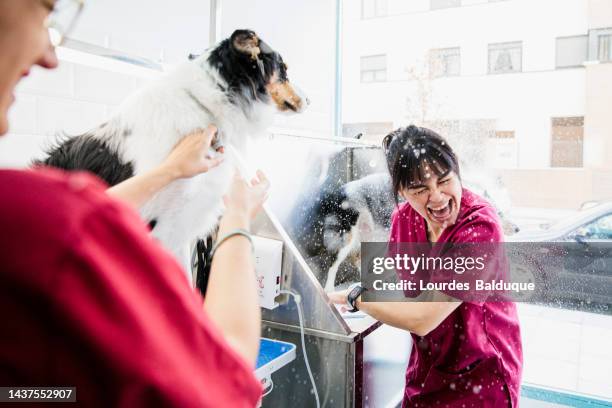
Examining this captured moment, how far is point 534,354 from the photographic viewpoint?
2.72m

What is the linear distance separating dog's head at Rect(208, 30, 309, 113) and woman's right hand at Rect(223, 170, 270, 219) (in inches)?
17.1

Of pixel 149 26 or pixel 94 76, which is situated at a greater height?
pixel 149 26

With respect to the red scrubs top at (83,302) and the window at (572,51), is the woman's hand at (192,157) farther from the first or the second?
the window at (572,51)

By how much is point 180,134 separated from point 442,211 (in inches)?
31.2

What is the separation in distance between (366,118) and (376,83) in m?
0.28

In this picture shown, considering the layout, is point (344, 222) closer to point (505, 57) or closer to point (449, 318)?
point (449, 318)

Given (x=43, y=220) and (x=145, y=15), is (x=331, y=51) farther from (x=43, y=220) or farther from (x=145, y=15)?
(x=43, y=220)

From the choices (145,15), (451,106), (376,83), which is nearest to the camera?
(145,15)

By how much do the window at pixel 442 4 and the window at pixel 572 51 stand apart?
62cm

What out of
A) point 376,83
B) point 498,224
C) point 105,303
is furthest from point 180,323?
point 376,83

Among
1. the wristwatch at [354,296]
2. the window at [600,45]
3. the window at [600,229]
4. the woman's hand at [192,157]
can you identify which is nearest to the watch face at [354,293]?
the wristwatch at [354,296]

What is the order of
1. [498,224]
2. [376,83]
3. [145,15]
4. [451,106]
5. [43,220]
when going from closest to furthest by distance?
1. [43,220]
2. [498,224]
3. [145,15]
4. [451,106]
5. [376,83]

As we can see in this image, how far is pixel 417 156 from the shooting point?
1289 mm

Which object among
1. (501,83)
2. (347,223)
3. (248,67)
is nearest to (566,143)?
(501,83)
